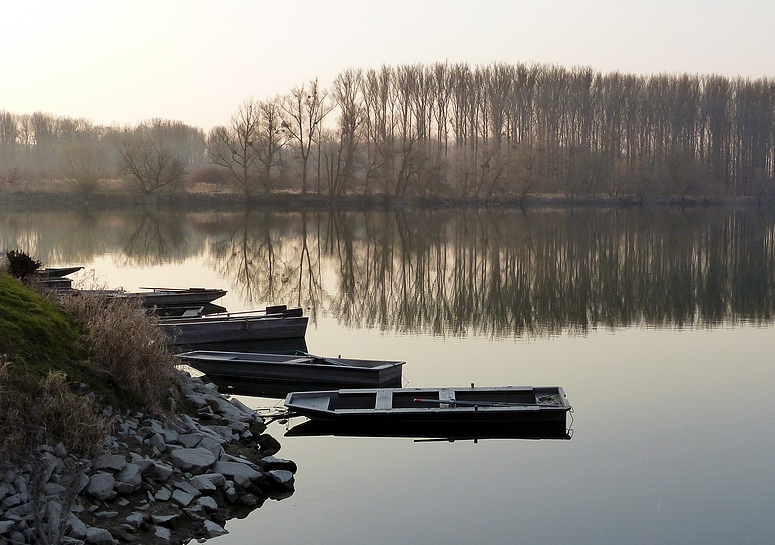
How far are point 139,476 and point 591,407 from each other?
6.71 metres

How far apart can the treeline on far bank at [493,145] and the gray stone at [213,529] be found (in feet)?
204

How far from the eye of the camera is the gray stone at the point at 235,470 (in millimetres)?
8297

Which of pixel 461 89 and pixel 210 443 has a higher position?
pixel 461 89

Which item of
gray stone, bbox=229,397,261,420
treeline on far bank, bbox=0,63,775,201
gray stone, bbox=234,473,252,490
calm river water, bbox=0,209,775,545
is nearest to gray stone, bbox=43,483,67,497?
calm river water, bbox=0,209,775,545

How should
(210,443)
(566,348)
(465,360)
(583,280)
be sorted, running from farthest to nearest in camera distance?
(583,280) → (566,348) → (465,360) → (210,443)

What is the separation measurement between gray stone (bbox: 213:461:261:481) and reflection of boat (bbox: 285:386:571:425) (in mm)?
2116

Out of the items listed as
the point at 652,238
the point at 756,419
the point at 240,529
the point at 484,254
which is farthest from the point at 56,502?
the point at 652,238

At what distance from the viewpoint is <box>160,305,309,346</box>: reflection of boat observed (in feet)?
52.2

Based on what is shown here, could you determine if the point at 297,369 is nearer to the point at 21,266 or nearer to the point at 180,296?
the point at 21,266

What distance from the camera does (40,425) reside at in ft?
23.9

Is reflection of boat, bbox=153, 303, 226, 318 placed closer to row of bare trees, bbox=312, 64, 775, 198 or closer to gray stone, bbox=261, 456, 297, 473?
gray stone, bbox=261, 456, 297, 473

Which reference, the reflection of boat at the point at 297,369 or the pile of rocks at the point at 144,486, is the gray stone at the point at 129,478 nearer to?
the pile of rocks at the point at 144,486

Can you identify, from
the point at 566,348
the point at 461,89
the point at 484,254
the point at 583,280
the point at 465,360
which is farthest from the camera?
the point at 461,89

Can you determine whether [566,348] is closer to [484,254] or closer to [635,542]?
[635,542]
